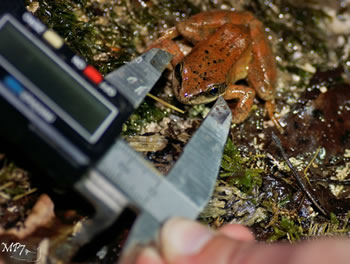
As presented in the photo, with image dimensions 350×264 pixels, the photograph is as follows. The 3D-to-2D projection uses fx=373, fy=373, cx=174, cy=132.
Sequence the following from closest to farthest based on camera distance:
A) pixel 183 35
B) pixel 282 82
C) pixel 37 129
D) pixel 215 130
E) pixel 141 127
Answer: pixel 37 129, pixel 215 130, pixel 141 127, pixel 183 35, pixel 282 82

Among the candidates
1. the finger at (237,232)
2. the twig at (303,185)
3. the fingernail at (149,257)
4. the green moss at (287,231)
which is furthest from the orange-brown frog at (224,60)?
the fingernail at (149,257)

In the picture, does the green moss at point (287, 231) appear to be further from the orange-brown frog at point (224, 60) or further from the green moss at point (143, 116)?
the green moss at point (143, 116)

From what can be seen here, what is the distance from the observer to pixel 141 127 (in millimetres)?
3279

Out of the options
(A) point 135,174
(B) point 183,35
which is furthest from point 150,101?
(A) point 135,174

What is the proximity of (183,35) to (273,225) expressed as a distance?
1.95 meters

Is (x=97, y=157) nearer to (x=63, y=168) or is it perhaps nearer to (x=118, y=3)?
(x=63, y=168)

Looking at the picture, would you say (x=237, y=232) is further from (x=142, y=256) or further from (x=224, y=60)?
(x=224, y=60)

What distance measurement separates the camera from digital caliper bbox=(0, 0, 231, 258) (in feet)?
6.57

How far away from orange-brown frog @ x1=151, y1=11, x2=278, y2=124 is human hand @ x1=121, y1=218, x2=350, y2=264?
1.59m

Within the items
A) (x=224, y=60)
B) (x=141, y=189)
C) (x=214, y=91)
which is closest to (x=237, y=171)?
(x=214, y=91)

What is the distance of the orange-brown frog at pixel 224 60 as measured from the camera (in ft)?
10.9

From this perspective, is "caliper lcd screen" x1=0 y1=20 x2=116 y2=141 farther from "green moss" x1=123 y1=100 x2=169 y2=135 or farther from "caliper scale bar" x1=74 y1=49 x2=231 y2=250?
"green moss" x1=123 y1=100 x2=169 y2=135

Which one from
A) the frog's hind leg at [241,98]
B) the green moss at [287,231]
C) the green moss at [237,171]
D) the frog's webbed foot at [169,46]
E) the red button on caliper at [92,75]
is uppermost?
the red button on caliper at [92,75]

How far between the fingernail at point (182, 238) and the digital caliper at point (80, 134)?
14 centimetres
